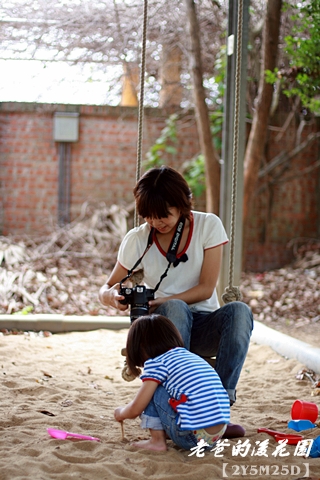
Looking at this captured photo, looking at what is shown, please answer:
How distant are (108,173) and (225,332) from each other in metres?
5.18

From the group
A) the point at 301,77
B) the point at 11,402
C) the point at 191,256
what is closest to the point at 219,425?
the point at 191,256

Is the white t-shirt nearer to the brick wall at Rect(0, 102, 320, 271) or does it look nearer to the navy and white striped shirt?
the navy and white striped shirt

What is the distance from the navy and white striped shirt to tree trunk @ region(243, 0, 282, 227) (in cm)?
458

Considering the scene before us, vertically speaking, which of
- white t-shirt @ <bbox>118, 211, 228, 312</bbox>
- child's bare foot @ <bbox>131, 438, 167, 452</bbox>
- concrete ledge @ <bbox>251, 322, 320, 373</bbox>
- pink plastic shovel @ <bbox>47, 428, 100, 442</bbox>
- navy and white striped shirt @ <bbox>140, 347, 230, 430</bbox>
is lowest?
concrete ledge @ <bbox>251, 322, 320, 373</bbox>

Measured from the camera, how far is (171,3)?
6.75 m

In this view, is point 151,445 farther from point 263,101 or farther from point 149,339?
point 263,101

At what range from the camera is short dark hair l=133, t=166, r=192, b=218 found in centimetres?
220

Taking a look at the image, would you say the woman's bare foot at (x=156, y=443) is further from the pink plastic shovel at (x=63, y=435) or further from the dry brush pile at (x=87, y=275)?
the dry brush pile at (x=87, y=275)

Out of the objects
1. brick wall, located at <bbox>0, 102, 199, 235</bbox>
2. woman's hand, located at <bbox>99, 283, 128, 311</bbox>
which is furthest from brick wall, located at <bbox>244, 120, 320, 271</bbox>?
woman's hand, located at <bbox>99, 283, 128, 311</bbox>

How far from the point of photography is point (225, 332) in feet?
6.95

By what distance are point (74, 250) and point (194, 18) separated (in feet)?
9.12

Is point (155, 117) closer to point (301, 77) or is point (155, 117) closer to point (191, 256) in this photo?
point (301, 77)

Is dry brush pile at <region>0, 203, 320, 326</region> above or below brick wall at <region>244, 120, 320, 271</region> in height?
below

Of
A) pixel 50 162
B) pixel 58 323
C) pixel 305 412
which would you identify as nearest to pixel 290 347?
pixel 305 412
